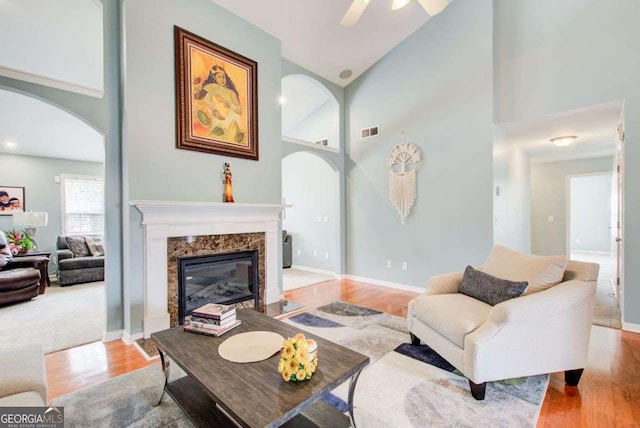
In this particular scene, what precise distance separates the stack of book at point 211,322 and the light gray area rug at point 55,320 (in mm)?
1425

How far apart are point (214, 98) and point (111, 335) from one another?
2702 millimetres

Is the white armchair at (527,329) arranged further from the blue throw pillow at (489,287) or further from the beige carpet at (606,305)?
the beige carpet at (606,305)

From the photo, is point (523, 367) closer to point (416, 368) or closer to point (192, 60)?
point (416, 368)

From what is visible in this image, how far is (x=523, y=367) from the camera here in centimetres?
194

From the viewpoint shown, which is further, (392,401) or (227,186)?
(227,186)

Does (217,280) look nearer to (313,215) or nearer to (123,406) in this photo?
(123,406)

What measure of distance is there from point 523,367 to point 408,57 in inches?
170

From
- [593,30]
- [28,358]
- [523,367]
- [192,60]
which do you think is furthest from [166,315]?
[593,30]

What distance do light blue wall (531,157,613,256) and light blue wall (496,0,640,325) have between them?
3.97 m

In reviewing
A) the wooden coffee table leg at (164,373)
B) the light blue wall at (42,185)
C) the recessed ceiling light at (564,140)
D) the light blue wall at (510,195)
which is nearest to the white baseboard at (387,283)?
the light blue wall at (510,195)

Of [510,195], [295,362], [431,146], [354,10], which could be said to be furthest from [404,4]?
[510,195]

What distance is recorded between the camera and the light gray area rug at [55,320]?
2.88 metres

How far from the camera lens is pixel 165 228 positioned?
2.98 metres

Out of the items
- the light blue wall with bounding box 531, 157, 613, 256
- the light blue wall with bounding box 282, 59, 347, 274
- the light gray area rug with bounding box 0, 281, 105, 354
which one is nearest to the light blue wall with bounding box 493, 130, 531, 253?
the light blue wall with bounding box 531, 157, 613, 256
